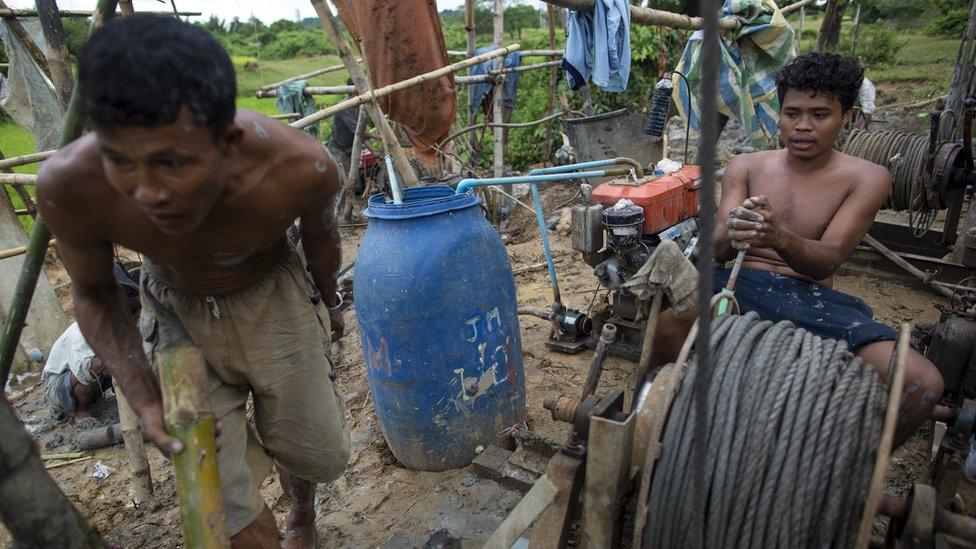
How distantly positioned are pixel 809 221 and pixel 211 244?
2.66 meters

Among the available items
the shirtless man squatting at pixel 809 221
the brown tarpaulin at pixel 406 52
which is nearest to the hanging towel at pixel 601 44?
the brown tarpaulin at pixel 406 52

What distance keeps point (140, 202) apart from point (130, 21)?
1.46 feet

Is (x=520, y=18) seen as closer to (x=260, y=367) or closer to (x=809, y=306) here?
(x=809, y=306)

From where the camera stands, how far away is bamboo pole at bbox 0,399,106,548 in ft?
4.19

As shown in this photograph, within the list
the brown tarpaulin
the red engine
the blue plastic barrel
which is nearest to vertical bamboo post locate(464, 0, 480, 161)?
the brown tarpaulin

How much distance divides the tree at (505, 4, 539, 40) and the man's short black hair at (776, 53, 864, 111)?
1005 inches

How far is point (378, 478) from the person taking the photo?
11.3 feet

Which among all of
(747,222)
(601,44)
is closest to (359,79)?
(601,44)

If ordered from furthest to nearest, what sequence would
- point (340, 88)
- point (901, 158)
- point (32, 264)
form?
point (340, 88) < point (901, 158) < point (32, 264)

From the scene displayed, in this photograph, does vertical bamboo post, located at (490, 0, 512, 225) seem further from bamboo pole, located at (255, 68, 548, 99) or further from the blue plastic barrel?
the blue plastic barrel

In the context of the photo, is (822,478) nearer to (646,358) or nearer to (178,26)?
(646,358)

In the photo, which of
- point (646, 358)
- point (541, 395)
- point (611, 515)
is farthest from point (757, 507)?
point (541, 395)

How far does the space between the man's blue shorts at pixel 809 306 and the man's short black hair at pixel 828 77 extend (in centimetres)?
89

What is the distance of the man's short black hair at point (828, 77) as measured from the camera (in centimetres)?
280
